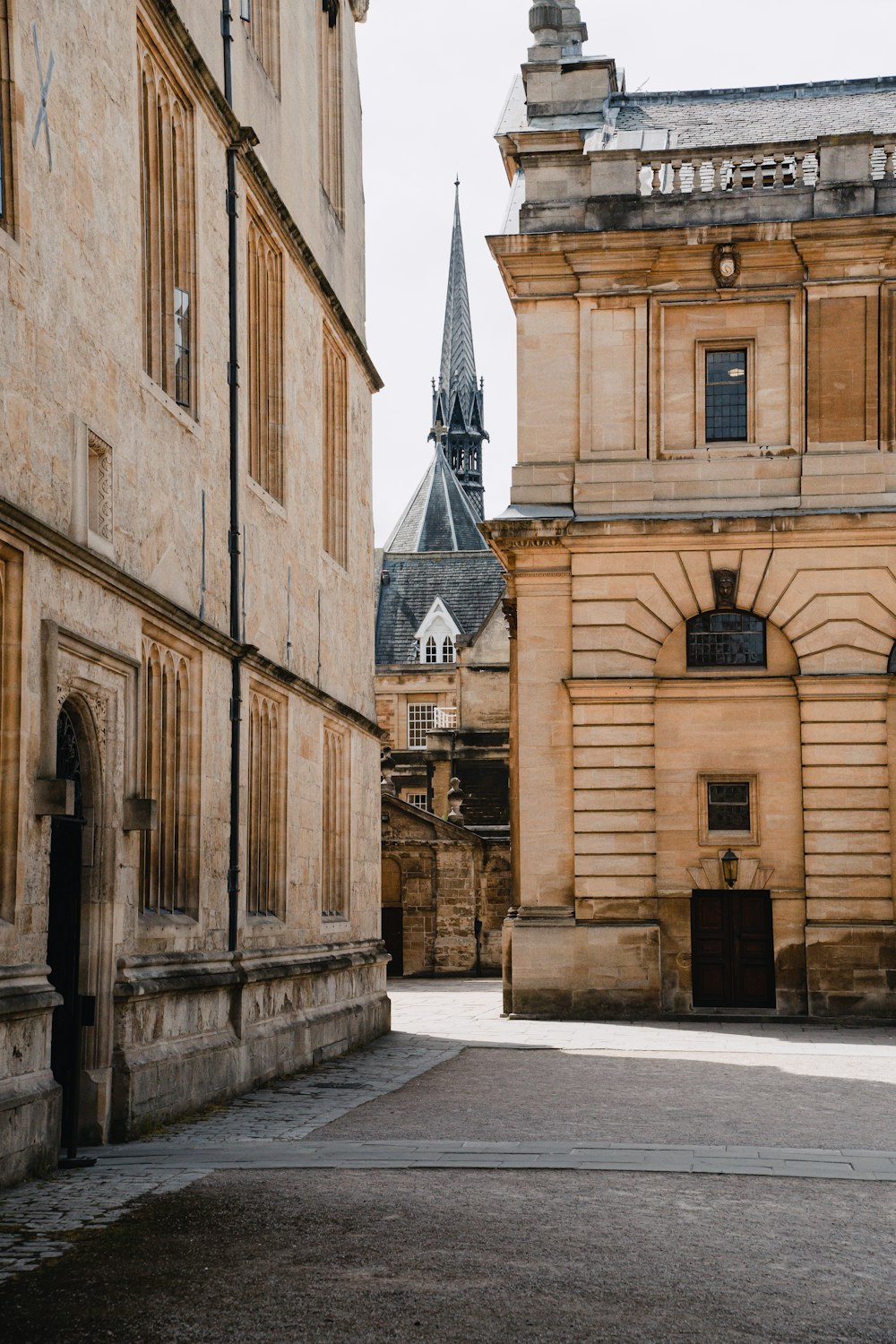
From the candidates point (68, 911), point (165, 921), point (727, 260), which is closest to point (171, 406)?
point (165, 921)

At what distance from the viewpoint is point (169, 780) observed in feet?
45.9

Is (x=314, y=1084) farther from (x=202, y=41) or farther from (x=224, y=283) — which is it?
(x=202, y=41)

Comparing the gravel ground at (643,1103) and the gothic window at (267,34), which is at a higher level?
the gothic window at (267,34)

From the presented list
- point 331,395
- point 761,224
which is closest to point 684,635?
point 761,224

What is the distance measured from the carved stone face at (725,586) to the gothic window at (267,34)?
38.4ft

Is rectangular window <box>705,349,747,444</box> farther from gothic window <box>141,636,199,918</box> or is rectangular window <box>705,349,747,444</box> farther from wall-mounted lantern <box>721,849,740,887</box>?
gothic window <box>141,636,199,918</box>

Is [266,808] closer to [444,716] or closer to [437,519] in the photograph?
[444,716]

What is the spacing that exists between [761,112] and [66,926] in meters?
24.8

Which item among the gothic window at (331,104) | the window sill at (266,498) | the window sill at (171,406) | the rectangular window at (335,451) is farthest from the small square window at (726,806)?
the window sill at (171,406)

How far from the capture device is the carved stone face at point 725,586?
2722cm

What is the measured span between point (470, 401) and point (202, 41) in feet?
287

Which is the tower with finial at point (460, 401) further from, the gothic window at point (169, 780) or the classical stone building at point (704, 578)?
the gothic window at point (169, 780)

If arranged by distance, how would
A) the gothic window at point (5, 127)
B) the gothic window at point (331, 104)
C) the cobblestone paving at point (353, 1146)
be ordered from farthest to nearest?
the gothic window at point (331, 104), the gothic window at point (5, 127), the cobblestone paving at point (353, 1146)

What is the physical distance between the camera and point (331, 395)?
2162 cm
